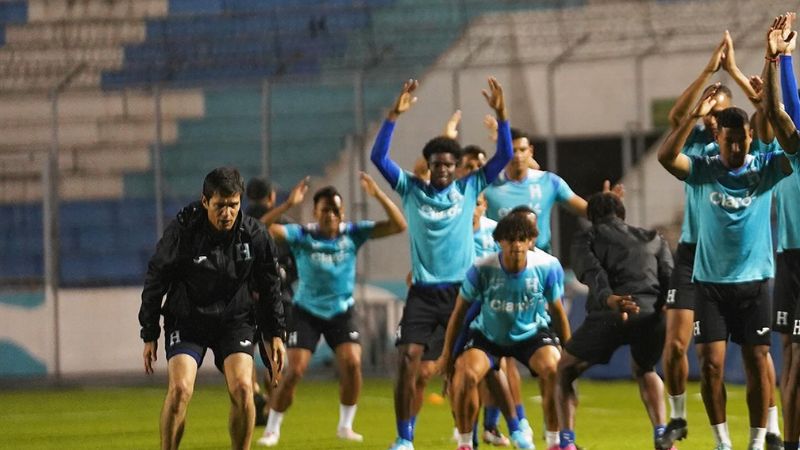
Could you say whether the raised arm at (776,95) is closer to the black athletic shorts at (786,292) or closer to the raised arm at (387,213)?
the black athletic shorts at (786,292)

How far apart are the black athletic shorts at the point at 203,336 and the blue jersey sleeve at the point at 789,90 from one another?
3.42m

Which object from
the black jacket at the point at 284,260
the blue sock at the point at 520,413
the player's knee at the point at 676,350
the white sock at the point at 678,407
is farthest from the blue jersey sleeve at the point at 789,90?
the black jacket at the point at 284,260

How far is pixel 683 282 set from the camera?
36.8 ft

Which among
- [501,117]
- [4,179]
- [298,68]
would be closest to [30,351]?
[4,179]

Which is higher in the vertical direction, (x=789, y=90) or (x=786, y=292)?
(x=789, y=90)

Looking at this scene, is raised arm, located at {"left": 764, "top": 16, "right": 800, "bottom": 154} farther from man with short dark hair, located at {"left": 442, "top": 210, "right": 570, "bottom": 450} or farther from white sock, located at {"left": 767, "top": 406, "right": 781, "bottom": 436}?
white sock, located at {"left": 767, "top": 406, "right": 781, "bottom": 436}

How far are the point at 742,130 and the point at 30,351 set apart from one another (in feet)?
46.9

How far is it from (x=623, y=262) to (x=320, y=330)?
3.33 meters

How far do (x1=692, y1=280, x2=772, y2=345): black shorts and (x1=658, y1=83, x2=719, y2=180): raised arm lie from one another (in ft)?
2.84

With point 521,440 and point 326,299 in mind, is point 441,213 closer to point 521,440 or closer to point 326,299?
point 521,440

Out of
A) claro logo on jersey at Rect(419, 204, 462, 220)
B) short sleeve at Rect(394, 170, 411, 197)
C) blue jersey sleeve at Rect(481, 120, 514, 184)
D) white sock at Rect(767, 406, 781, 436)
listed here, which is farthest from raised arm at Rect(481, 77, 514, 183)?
white sock at Rect(767, 406, 781, 436)

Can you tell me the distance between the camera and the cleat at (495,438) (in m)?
12.7

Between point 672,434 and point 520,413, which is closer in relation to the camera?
point 672,434

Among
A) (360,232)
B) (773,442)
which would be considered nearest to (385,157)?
(360,232)
